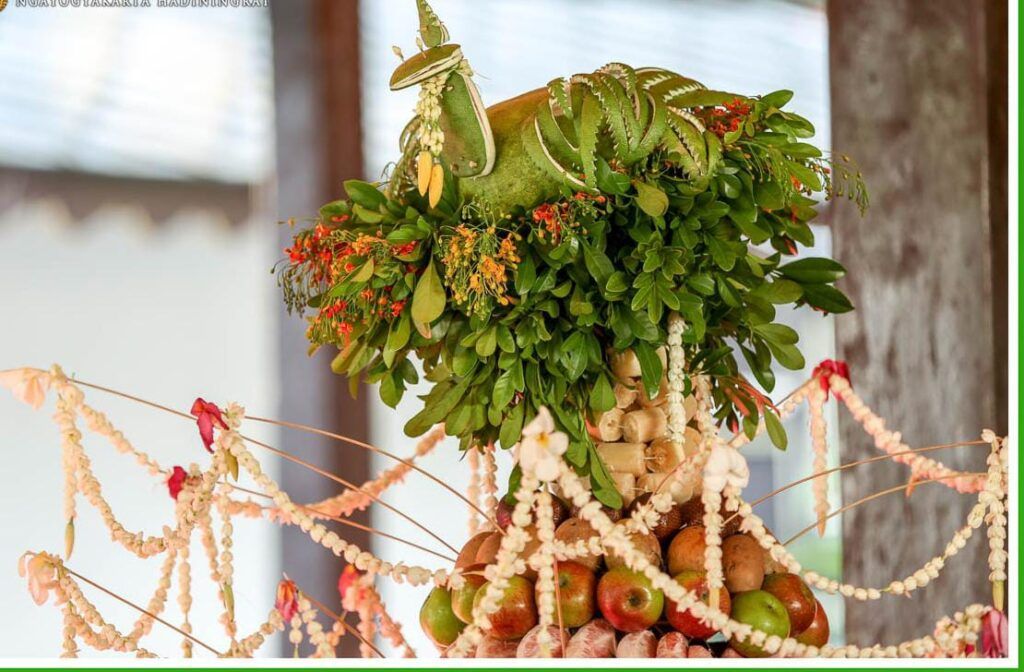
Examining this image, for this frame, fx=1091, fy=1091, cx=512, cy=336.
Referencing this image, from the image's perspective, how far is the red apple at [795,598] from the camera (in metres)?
1.01

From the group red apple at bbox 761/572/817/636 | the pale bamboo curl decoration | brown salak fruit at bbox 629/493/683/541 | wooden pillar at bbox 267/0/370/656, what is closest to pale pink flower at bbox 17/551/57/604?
the pale bamboo curl decoration

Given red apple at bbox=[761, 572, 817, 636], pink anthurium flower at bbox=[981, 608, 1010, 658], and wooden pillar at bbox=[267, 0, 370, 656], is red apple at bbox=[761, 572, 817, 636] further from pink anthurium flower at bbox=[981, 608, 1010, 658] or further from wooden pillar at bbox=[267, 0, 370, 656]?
wooden pillar at bbox=[267, 0, 370, 656]

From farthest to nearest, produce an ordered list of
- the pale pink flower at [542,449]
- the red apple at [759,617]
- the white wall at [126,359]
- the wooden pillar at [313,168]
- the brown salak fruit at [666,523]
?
the white wall at [126,359] → the wooden pillar at [313,168] → the brown salak fruit at [666,523] → the red apple at [759,617] → the pale pink flower at [542,449]

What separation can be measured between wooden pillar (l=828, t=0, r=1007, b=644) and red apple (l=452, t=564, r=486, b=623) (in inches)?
37.6

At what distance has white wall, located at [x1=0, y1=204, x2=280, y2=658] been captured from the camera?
2521mm

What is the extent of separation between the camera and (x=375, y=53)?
2.80 m

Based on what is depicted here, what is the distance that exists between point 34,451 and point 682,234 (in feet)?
6.62

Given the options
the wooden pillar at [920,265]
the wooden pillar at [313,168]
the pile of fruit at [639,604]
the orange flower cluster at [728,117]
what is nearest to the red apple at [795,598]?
the pile of fruit at [639,604]

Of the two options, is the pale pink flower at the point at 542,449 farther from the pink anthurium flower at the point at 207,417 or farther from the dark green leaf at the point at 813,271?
the dark green leaf at the point at 813,271

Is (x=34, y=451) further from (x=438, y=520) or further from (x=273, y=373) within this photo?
(x=438, y=520)

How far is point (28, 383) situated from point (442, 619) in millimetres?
443

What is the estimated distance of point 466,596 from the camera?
1.02 metres

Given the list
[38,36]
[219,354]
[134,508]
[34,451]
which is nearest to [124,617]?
[134,508]

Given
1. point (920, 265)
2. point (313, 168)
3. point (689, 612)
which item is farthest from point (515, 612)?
point (313, 168)
